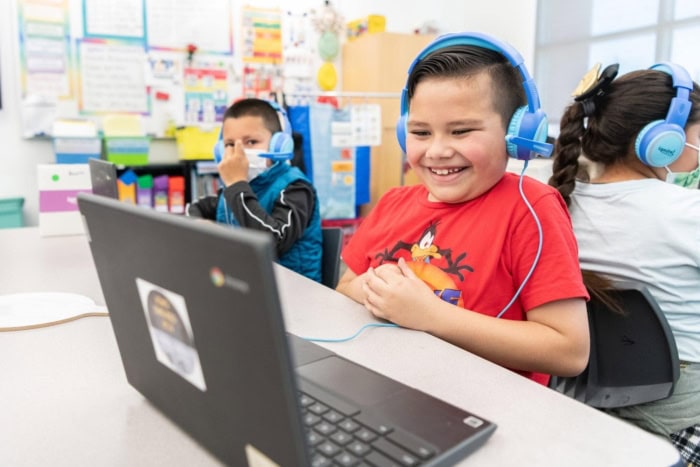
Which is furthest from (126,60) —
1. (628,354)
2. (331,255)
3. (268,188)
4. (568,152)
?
(628,354)

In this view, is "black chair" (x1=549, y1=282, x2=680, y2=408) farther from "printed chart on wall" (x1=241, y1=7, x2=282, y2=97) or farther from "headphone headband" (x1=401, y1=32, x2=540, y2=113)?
"printed chart on wall" (x1=241, y1=7, x2=282, y2=97)

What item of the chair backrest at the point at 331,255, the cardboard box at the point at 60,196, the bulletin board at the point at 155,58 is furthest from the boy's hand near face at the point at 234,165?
the bulletin board at the point at 155,58

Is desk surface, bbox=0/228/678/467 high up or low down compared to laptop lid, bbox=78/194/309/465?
down

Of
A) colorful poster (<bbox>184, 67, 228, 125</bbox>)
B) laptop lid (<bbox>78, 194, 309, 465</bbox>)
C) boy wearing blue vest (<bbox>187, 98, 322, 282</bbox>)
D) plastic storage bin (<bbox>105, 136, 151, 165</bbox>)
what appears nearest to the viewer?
laptop lid (<bbox>78, 194, 309, 465</bbox>)

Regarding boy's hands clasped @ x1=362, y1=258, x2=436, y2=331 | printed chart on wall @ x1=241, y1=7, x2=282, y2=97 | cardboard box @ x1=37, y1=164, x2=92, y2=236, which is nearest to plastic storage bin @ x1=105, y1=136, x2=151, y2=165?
printed chart on wall @ x1=241, y1=7, x2=282, y2=97

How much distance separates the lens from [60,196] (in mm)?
1800

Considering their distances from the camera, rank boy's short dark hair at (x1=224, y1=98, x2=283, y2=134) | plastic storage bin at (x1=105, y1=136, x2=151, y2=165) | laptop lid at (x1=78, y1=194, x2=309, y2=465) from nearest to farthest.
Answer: laptop lid at (x1=78, y1=194, x2=309, y2=465)
boy's short dark hair at (x1=224, y1=98, x2=283, y2=134)
plastic storage bin at (x1=105, y1=136, x2=151, y2=165)

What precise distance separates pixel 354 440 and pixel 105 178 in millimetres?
1237

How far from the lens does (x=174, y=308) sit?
0.42 meters

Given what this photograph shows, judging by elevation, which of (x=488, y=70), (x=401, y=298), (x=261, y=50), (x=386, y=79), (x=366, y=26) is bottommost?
(x=401, y=298)

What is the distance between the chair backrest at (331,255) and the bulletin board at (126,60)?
227 centimetres

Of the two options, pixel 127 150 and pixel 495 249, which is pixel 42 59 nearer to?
pixel 127 150

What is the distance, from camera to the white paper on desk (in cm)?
88

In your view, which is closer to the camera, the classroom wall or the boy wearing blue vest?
the boy wearing blue vest
